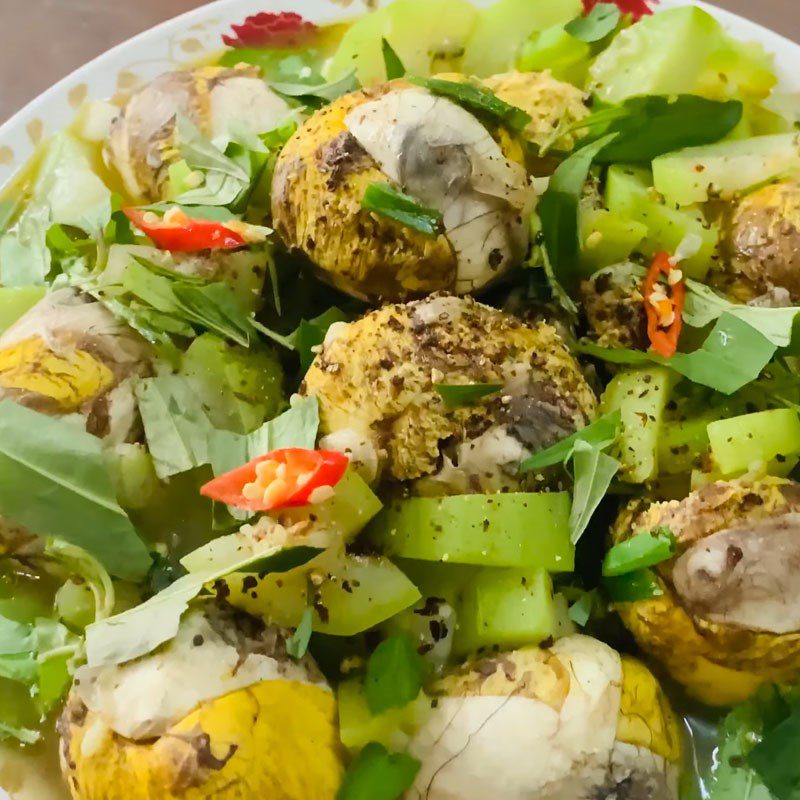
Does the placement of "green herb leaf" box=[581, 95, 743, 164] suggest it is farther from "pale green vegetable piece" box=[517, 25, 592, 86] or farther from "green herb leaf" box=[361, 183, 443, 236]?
"green herb leaf" box=[361, 183, 443, 236]

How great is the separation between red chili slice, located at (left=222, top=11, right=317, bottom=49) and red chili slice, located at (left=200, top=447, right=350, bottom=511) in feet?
2.84

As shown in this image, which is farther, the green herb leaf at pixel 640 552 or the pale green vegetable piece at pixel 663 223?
the pale green vegetable piece at pixel 663 223

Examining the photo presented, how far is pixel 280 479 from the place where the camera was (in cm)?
89

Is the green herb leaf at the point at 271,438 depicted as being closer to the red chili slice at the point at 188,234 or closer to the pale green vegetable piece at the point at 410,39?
the red chili slice at the point at 188,234

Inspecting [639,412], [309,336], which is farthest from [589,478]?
[309,336]

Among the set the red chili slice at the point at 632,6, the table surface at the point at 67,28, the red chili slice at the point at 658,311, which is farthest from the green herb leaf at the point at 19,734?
the table surface at the point at 67,28

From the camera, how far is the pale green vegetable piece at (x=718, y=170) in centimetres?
118

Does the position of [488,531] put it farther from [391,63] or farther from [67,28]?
[67,28]

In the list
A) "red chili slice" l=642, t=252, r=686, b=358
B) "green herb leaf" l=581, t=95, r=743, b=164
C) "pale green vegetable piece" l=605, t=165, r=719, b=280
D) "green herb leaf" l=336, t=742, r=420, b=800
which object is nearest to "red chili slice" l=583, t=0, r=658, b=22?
"green herb leaf" l=581, t=95, r=743, b=164

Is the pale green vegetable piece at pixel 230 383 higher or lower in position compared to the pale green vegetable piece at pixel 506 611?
higher

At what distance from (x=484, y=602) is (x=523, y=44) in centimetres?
88

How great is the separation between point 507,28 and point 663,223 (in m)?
0.44

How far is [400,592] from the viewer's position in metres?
0.92

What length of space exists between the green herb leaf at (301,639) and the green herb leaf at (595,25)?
924 millimetres
